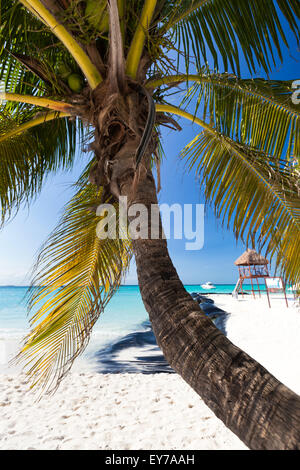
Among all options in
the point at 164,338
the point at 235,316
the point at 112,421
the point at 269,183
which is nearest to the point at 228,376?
the point at 164,338

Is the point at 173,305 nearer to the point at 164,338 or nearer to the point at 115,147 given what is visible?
the point at 164,338

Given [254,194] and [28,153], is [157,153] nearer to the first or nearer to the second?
[254,194]

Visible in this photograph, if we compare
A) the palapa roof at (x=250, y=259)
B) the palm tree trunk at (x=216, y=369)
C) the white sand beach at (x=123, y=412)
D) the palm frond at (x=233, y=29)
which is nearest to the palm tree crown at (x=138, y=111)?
the palm frond at (x=233, y=29)

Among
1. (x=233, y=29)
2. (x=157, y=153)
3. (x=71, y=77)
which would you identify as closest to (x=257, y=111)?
(x=233, y=29)

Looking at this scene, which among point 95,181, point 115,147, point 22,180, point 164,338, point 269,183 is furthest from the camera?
point 22,180

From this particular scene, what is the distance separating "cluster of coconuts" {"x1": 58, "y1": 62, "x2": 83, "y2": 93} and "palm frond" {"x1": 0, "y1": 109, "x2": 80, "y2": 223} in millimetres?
415

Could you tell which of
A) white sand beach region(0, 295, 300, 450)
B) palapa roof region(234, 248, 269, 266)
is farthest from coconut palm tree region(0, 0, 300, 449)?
palapa roof region(234, 248, 269, 266)

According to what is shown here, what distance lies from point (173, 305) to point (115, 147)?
1071 millimetres

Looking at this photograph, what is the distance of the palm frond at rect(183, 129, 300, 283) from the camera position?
2.05 m

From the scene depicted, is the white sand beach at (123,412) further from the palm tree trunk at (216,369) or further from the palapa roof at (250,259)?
the palapa roof at (250,259)

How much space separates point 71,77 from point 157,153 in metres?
0.79

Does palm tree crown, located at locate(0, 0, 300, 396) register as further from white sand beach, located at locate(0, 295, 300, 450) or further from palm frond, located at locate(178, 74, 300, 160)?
white sand beach, located at locate(0, 295, 300, 450)

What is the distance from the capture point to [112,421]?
3.32m

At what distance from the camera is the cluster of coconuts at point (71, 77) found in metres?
1.99
